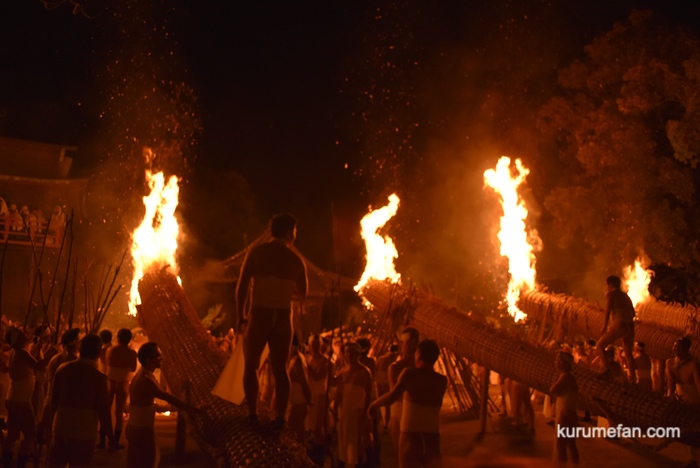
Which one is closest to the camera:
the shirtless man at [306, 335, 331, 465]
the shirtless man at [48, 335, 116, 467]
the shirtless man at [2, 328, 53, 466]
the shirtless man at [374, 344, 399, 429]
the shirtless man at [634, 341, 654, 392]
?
the shirtless man at [48, 335, 116, 467]

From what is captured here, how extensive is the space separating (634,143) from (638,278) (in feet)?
11.2

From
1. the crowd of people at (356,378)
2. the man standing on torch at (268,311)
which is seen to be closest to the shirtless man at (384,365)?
the crowd of people at (356,378)

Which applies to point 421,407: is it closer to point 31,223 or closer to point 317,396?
point 317,396

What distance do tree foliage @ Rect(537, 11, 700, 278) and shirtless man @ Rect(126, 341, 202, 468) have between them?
1419 centimetres

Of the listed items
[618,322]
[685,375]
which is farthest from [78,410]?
[618,322]

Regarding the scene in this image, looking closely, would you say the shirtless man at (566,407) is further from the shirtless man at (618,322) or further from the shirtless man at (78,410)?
the shirtless man at (78,410)

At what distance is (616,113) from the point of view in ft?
60.7

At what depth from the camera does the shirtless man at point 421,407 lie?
19.0 ft

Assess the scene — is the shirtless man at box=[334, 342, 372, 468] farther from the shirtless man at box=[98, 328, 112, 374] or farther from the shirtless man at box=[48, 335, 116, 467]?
the shirtless man at box=[48, 335, 116, 467]

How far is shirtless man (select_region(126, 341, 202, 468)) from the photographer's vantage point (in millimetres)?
6234

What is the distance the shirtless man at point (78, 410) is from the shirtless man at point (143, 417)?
738 mm

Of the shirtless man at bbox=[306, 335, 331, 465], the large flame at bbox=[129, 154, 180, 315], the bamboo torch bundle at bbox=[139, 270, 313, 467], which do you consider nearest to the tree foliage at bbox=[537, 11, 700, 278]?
the large flame at bbox=[129, 154, 180, 315]

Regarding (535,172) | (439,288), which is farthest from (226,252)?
(535,172)

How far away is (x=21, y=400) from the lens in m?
7.59
